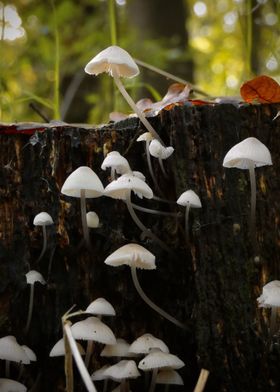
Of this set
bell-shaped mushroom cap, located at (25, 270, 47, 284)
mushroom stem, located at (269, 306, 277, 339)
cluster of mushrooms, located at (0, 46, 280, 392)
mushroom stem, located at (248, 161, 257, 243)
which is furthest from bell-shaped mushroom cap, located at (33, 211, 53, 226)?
mushroom stem, located at (269, 306, 277, 339)

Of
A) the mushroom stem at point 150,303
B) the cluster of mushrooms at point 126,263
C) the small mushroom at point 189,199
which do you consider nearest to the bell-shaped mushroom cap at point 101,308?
the cluster of mushrooms at point 126,263


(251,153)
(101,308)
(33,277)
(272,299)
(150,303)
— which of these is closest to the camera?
(272,299)

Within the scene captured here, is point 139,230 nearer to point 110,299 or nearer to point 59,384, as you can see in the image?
point 110,299

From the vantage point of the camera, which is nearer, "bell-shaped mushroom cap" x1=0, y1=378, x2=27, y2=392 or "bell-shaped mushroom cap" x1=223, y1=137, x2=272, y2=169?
"bell-shaped mushroom cap" x1=223, y1=137, x2=272, y2=169

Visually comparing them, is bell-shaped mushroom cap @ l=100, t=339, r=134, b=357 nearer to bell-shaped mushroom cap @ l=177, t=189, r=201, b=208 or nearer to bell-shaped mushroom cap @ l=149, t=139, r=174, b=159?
bell-shaped mushroom cap @ l=177, t=189, r=201, b=208

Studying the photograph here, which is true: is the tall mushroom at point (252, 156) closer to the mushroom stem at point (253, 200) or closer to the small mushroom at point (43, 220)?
the mushroom stem at point (253, 200)

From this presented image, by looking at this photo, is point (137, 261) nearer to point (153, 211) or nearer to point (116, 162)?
point (153, 211)

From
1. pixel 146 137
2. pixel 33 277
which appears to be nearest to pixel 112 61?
pixel 146 137
